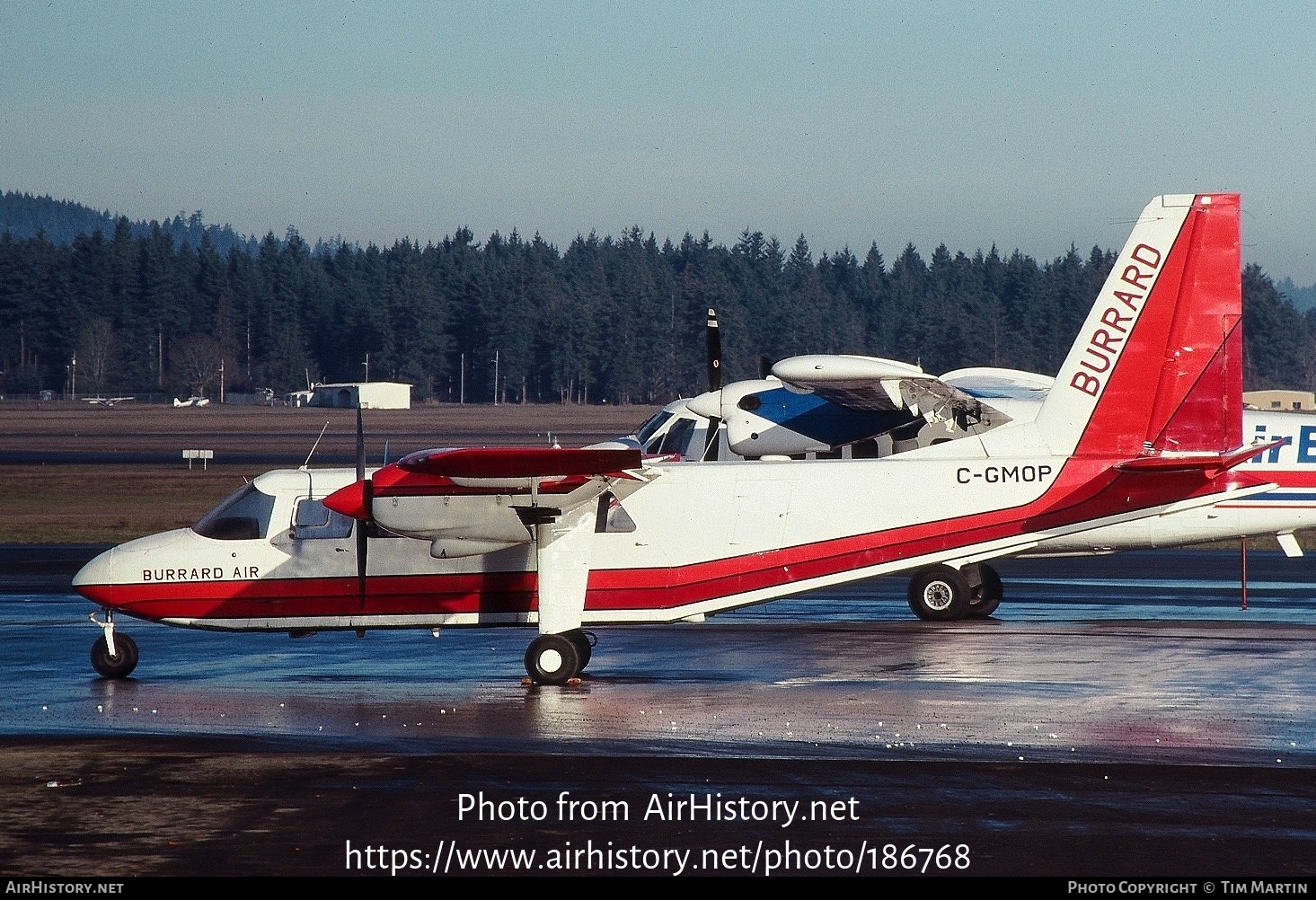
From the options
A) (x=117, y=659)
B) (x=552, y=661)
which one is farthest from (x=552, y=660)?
(x=117, y=659)

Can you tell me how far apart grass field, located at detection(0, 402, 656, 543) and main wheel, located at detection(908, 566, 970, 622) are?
63.3 feet

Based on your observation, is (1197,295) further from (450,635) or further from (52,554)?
(52,554)

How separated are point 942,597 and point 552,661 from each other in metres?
7.45

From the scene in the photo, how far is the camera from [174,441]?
80000 millimetres

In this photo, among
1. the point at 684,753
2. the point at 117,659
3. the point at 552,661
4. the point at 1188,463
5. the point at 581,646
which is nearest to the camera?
the point at 684,753

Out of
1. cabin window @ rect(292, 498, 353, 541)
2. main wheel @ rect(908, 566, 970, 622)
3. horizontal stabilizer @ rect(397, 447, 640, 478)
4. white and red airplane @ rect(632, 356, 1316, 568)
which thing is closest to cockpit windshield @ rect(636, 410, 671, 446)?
white and red airplane @ rect(632, 356, 1316, 568)

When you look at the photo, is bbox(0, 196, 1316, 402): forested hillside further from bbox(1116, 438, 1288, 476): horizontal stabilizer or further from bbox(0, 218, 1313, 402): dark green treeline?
bbox(1116, 438, 1288, 476): horizontal stabilizer

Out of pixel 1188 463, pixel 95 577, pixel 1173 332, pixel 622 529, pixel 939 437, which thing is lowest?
pixel 95 577

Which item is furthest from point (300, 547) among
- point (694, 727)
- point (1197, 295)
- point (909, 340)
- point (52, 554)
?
point (909, 340)

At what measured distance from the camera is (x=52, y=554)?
1172 inches

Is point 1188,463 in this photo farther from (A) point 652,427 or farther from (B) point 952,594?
(A) point 652,427

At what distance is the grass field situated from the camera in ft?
126

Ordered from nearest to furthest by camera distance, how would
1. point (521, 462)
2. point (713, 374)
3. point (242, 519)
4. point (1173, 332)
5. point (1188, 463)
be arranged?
point (521, 462) → point (242, 519) → point (1188, 463) → point (1173, 332) → point (713, 374)

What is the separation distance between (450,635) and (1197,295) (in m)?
10.6
